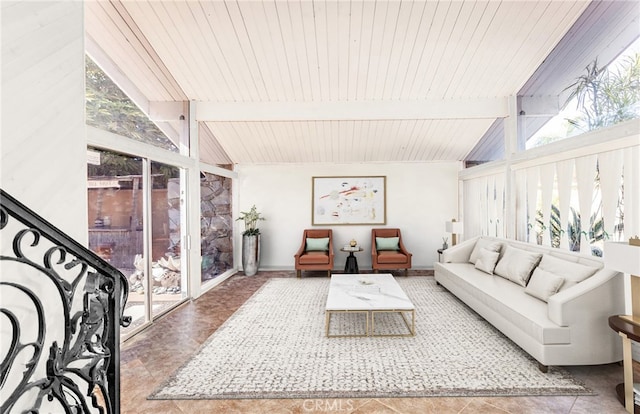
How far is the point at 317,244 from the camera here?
6121 millimetres

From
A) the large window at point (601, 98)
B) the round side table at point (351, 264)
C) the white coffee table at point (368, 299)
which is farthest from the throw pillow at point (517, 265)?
the round side table at point (351, 264)

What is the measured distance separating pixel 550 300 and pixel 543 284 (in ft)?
1.82

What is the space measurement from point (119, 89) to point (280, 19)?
6.61ft

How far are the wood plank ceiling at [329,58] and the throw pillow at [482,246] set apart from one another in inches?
79.5

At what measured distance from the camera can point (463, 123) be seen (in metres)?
5.12

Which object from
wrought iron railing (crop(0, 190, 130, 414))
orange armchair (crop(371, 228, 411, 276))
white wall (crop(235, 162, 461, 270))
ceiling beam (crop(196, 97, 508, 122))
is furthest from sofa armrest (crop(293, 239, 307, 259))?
wrought iron railing (crop(0, 190, 130, 414))

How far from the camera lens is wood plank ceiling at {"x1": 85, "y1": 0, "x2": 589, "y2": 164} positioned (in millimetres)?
3102

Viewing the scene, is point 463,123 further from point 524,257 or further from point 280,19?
point 280,19

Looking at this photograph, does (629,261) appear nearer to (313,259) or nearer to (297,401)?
(297,401)

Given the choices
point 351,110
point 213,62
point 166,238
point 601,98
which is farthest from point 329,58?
point 166,238

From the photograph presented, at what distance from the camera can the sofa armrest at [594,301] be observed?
8.01 feet

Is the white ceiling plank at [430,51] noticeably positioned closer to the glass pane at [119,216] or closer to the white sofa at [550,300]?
the white sofa at [550,300]

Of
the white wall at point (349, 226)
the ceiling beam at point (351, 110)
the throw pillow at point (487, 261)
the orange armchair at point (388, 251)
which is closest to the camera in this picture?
the throw pillow at point (487, 261)

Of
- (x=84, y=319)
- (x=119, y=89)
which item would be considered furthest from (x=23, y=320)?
(x=119, y=89)
